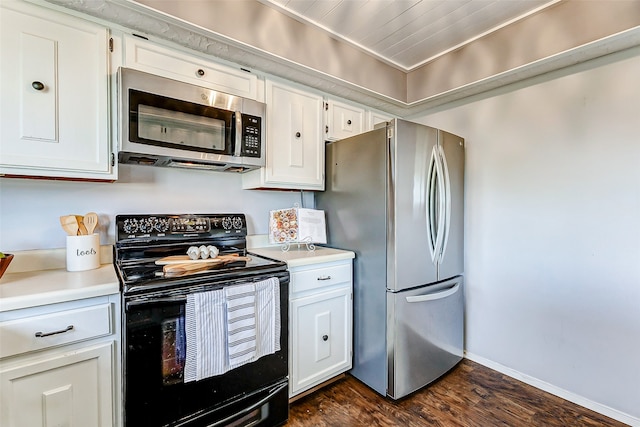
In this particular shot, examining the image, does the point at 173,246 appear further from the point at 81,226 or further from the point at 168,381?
the point at 168,381

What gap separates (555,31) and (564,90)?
0.38 metres

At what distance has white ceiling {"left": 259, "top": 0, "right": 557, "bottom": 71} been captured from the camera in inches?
69.6

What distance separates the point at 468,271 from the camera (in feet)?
7.93

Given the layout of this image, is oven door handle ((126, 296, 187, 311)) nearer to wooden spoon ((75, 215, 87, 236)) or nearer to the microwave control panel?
wooden spoon ((75, 215, 87, 236))

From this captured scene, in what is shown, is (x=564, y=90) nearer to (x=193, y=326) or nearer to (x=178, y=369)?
(x=193, y=326)

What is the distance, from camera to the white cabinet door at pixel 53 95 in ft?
4.03

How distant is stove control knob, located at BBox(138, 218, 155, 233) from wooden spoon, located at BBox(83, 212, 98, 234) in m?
0.20

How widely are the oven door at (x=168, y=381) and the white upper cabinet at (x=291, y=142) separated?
0.80 meters

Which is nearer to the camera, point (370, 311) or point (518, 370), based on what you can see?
point (370, 311)

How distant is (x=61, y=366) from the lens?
1.12 m

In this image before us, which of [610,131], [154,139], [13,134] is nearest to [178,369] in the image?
[154,139]

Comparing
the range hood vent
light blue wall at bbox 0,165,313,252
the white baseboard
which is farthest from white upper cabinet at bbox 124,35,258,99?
the white baseboard

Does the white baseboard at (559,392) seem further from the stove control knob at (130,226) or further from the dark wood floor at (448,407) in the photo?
the stove control knob at (130,226)

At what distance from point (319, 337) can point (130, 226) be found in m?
1.31
